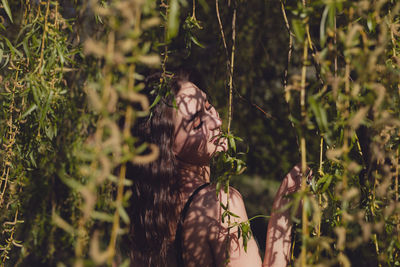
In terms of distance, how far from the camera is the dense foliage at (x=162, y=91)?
1.74 ft

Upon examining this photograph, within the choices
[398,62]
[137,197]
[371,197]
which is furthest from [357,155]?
[137,197]

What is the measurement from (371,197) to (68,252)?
272cm

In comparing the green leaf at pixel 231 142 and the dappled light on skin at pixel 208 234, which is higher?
the green leaf at pixel 231 142

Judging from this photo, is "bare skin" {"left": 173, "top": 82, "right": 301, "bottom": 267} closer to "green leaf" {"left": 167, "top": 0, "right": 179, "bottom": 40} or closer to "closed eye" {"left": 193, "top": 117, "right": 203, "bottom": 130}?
"closed eye" {"left": 193, "top": 117, "right": 203, "bottom": 130}

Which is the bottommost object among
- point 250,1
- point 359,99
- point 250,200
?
point 250,200

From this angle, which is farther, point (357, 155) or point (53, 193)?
point (53, 193)

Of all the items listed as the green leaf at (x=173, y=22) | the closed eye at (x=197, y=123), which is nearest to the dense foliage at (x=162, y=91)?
the green leaf at (x=173, y=22)

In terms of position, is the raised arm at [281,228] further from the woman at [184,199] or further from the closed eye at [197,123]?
the closed eye at [197,123]

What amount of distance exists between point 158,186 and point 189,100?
1.15ft

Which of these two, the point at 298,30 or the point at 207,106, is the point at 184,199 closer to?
the point at 207,106

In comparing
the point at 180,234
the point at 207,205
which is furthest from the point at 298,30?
the point at 180,234

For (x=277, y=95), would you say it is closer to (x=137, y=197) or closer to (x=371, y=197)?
(x=137, y=197)

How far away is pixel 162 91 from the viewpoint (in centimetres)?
102

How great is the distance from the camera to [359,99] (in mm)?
633
